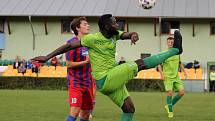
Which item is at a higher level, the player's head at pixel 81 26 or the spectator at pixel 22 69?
the player's head at pixel 81 26

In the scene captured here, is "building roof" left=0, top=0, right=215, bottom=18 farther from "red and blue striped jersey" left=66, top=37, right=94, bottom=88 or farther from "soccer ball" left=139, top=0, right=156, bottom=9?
"red and blue striped jersey" left=66, top=37, right=94, bottom=88

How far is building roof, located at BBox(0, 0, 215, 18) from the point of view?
145ft

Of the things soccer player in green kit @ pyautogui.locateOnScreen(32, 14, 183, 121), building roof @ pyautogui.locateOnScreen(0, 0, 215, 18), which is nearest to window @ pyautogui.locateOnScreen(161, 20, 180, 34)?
building roof @ pyautogui.locateOnScreen(0, 0, 215, 18)

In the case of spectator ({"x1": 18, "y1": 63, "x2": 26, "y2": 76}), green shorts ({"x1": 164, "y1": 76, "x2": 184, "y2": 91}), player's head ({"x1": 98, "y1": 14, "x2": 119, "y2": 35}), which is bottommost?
green shorts ({"x1": 164, "y1": 76, "x2": 184, "y2": 91})

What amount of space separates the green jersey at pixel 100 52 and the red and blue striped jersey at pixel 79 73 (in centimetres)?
148

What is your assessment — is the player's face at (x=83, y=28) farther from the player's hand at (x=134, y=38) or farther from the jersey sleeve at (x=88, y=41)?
the player's hand at (x=134, y=38)

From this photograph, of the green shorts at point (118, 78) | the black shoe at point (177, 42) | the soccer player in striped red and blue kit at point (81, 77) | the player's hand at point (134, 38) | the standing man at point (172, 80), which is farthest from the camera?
the standing man at point (172, 80)

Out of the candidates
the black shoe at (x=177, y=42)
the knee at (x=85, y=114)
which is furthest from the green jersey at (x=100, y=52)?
the knee at (x=85, y=114)

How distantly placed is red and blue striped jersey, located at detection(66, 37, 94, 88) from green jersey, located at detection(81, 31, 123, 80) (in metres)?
1.48

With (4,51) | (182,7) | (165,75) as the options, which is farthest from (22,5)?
(165,75)

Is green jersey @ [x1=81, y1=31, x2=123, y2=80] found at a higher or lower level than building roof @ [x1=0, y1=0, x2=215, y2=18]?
lower

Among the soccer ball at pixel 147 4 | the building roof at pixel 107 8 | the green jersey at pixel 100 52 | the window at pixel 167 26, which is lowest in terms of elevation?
the green jersey at pixel 100 52

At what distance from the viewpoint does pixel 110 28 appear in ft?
29.1

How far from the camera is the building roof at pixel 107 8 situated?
4425cm
